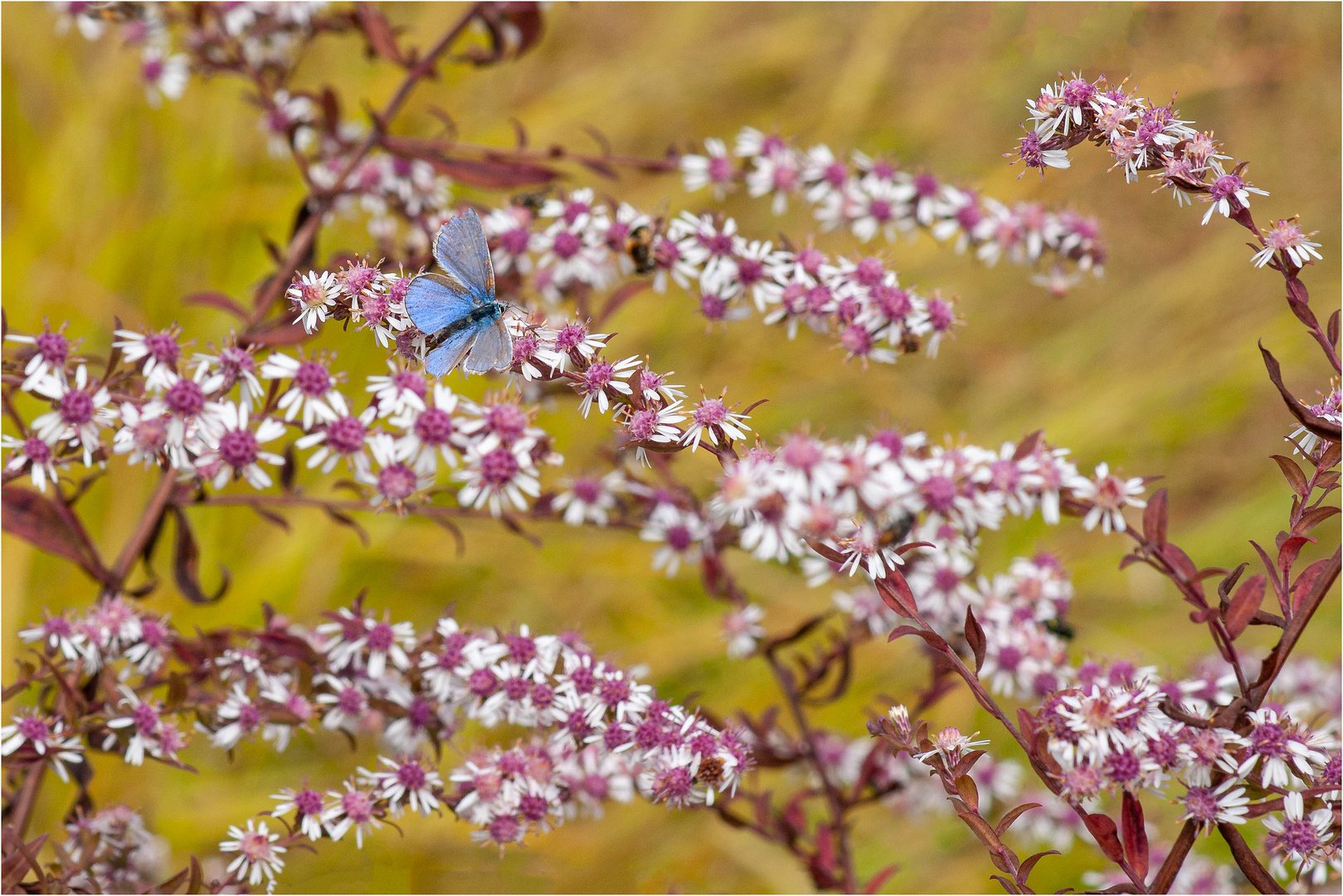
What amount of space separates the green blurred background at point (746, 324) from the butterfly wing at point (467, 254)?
4.83ft

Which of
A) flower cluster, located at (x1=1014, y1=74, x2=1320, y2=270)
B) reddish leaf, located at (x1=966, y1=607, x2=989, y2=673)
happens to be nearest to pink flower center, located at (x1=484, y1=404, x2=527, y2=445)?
reddish leaf, located at (x1=966, y1=607, x2=989, y2=673)

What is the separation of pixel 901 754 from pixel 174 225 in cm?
251

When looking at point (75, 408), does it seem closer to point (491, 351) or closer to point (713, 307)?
point (491, 351)

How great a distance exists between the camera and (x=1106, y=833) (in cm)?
100

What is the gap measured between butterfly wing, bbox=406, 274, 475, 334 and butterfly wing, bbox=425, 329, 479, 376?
2cm

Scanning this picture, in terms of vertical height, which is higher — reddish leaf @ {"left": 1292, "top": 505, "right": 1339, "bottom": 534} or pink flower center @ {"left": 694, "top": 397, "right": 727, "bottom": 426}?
pink flower center @ {"left": 694, "top": 397, "right": 727, "bottom": 426}

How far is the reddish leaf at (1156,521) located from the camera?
1052mm

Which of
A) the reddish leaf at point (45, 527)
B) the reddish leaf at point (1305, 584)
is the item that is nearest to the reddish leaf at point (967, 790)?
the reddish leaf at point (1305, 584)

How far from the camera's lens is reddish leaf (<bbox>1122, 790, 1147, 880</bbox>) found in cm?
104

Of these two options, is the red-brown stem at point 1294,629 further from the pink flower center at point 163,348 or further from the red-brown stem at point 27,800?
the red-brown stem at point 27,800

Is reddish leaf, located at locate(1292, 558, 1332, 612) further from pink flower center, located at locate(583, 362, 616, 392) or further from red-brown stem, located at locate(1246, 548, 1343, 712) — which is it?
pink flower center, located at locate(583, 362, 616, 392)

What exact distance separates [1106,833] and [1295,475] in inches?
17.8

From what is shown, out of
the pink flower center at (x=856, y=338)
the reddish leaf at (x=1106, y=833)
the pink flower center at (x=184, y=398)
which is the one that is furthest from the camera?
the pink flower center at (x=856, y=338)

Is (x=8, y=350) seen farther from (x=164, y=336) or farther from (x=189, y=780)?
(x=189, y=780)
